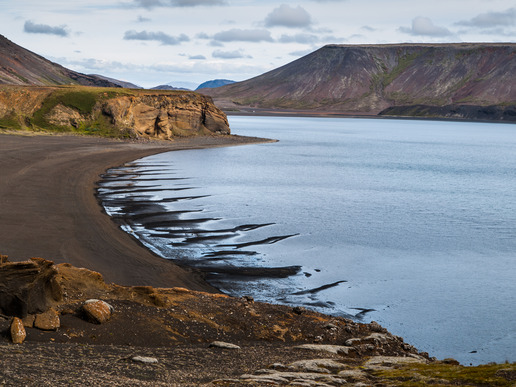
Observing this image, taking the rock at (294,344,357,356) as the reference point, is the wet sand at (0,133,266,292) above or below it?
above

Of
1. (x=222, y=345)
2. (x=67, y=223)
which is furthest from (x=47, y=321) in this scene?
(x=67, y=223)

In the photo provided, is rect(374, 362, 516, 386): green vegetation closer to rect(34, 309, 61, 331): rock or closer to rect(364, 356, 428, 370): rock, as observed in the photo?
rect(364, 356, 428, 370): rock

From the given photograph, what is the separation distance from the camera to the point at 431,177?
66.2 m

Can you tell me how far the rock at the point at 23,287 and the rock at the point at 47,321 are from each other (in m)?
0.24

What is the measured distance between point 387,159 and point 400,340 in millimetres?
71534

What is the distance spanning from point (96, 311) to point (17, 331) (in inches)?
90.3

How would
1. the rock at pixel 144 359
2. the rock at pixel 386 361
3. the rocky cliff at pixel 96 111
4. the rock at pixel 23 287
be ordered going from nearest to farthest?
the rock at pixel 144 359 < the rock at pixel 386 361 < the rock at pixel 23 287 < the rocky cliff at pixel 96 111

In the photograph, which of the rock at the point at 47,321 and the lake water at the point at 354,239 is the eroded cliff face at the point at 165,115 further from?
the rock at the point at 47,321

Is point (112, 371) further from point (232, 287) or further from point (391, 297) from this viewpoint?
point (391, 297)

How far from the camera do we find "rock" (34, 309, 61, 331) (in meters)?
15.4

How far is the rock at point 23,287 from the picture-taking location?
15632 mm

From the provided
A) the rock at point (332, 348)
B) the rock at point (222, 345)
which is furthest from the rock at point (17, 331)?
the rock at point (332, 348)

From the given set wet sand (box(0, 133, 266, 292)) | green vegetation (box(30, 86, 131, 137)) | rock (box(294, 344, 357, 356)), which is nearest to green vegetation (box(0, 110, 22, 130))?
green vegetation (box(30, 86, 131, 137))

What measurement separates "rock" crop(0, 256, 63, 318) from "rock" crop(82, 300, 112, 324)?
1052 mm
